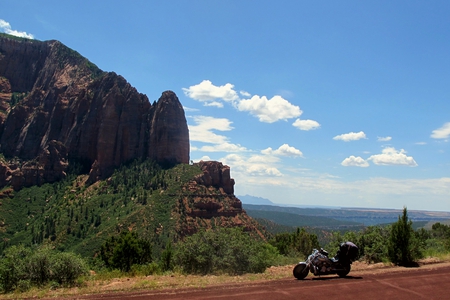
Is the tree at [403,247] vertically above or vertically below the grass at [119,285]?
above

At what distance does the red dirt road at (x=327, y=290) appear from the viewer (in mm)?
10945

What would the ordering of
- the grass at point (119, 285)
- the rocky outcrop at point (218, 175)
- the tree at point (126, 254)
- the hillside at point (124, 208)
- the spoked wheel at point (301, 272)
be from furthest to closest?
the rocky outcrop at point (218, 175), the hillside at point (124, 208), the tree at point (126, 254), the spoked wheel at point (301, 272), the grass at point (119, 285)

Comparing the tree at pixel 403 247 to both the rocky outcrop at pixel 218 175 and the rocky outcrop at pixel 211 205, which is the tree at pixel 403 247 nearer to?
the rocky outcrop at pixel 211 205

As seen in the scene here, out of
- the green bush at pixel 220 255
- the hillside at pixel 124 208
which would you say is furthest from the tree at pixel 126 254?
the green bush at pixel 220 255

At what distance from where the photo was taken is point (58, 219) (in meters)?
91.2

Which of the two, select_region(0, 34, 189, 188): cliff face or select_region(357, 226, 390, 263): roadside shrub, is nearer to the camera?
select_region(357, 226, 390, 263): roadside shrub

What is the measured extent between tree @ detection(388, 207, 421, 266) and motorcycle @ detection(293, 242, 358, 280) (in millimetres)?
4744

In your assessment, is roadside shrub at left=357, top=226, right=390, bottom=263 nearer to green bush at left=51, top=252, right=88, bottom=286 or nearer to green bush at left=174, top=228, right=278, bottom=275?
green bush at left=174, top=228, right=278, bottom=275

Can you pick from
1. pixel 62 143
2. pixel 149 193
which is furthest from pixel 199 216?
pixel 62 143

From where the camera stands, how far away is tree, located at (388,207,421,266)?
56.1 feet

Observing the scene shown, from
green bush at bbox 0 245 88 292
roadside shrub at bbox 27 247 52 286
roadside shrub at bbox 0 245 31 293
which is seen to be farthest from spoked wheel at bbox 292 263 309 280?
roadside shrub at bbox 0 245 31 293

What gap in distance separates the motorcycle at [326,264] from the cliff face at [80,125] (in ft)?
363

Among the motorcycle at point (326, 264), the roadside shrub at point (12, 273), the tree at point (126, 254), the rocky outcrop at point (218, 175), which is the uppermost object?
the rocky outcrop at point (218, 175)

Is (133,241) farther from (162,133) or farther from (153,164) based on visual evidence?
(162,133)
